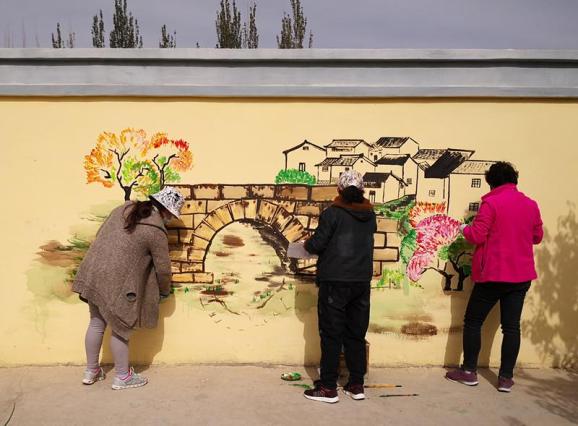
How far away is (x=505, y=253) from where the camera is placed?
3721 millimetres

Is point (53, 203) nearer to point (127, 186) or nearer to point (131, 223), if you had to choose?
point (127, 186)

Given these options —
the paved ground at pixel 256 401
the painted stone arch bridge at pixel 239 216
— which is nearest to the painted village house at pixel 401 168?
the painted stone arch bridge at pixel 239 216

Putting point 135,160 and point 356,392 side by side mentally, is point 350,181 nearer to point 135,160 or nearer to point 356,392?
point 356,392

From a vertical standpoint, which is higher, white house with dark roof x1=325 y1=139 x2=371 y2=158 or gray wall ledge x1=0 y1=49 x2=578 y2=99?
gray wall ledge x1=0 y1=49 x2=578 y2=99

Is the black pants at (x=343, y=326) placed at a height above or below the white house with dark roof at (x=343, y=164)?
below

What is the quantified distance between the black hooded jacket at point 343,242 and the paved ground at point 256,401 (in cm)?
92

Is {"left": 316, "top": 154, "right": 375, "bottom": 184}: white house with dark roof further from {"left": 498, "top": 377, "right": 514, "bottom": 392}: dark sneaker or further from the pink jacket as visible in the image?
{"left": 498, "top": 377, "right": 514, "bottom": 392}: dark sneaker

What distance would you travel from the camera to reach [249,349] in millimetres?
4234

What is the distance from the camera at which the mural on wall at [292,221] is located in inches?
162

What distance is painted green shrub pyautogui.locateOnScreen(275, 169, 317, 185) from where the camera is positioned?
4.14 m

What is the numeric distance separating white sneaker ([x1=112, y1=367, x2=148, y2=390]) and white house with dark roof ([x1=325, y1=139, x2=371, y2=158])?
2250mm

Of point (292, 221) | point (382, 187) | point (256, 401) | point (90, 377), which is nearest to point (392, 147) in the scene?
point (382, 187)

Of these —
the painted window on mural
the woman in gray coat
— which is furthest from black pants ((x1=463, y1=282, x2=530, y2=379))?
the woman in gray coat

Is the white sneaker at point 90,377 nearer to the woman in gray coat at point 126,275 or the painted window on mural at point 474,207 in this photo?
the woman in gray coat at point 126,275
